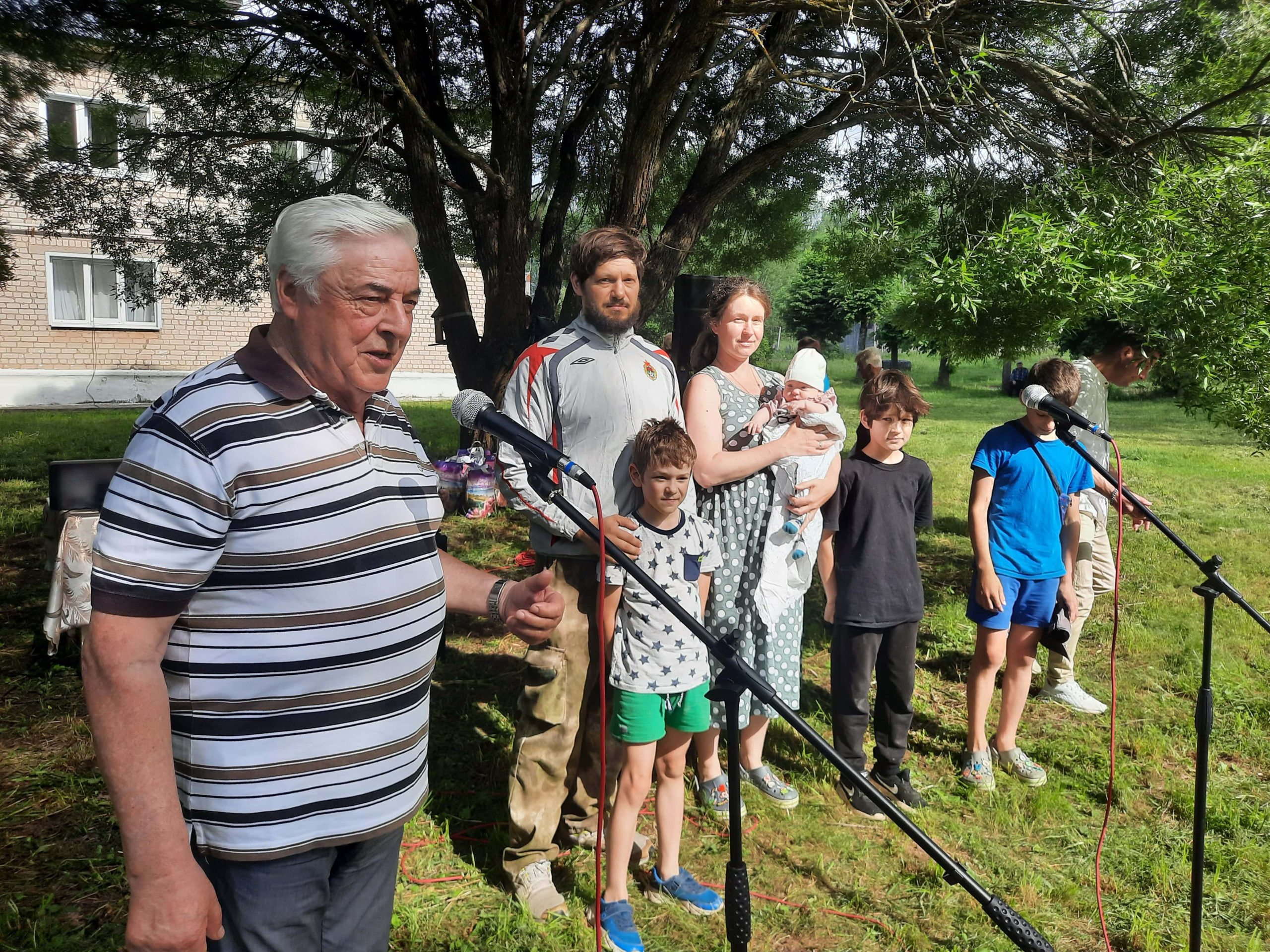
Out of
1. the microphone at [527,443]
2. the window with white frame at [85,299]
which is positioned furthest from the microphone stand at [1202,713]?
the window with white frame at [85,299]

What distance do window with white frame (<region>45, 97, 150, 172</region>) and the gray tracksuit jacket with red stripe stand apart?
5.46 metres

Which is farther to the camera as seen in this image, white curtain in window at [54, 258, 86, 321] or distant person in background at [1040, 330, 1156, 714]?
white curtain in window at [54, 258, 86, 321]

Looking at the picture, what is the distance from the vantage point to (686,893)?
115 inches

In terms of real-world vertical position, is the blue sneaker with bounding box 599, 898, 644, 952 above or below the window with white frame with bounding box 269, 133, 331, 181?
below

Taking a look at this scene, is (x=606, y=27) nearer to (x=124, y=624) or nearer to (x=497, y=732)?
(x=497, y=732)

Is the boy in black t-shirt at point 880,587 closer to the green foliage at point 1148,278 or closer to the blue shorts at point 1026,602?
the blue shorts at point 1026,602

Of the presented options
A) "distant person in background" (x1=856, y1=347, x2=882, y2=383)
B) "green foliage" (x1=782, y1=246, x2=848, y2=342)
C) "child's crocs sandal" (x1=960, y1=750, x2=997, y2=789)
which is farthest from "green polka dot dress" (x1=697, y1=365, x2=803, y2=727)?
"green foliage" (x1=782, y1=246, x2=848, y2=342)

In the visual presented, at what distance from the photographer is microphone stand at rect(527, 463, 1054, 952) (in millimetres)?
1566

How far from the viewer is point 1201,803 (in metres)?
2.50

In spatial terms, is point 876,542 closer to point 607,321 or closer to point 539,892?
point 607,321

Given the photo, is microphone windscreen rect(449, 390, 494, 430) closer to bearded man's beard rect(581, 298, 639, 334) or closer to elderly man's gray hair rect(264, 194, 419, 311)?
elderly man's gray hair rect(264, 194, 419, 311)

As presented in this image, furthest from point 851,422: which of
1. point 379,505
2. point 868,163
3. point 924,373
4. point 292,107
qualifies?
point 924,373

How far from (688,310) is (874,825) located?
11.2ft

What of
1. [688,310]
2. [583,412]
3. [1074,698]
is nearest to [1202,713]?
[583,412]
